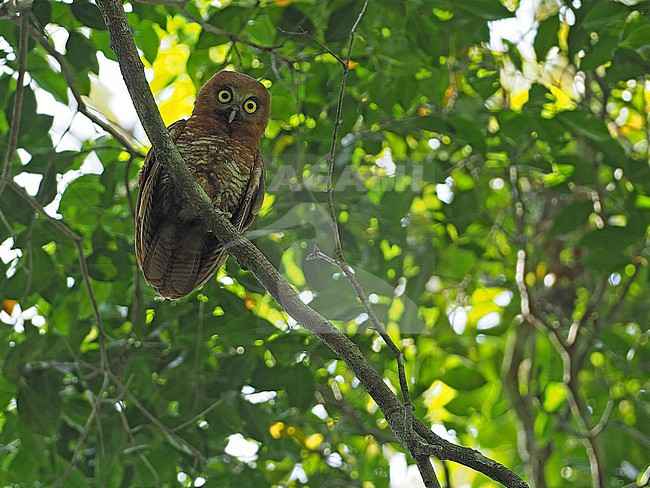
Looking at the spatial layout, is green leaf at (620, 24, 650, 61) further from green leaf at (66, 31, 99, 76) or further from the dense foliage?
green leaf at (66, 31, 99, 76)

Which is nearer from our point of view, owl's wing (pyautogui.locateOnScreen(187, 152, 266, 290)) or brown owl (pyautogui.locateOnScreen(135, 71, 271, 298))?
brown owl (pyautogui.locateOnScreen(135, 71, 271, 298))

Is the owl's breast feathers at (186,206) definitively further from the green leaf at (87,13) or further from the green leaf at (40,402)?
the green leaf at (40,402)

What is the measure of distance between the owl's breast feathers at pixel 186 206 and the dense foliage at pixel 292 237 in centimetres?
28

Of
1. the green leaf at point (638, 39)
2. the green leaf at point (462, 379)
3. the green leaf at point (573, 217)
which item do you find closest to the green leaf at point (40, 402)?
the green leaf at point (462, 379)

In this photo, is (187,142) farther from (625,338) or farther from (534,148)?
(625,338)

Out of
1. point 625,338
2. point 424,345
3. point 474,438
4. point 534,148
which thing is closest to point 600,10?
point 534,148

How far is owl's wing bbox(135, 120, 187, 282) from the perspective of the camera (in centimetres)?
228

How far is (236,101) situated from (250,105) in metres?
0.05

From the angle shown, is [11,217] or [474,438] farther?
[474,438]

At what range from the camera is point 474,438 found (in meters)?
4.28

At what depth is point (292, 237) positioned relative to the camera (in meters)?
2.98

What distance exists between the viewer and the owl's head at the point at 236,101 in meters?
2.46

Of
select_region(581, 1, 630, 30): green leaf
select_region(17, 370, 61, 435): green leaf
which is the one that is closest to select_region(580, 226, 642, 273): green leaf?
select_region(581, 1, 630, 30): green leaf

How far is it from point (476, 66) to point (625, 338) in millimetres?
1617
